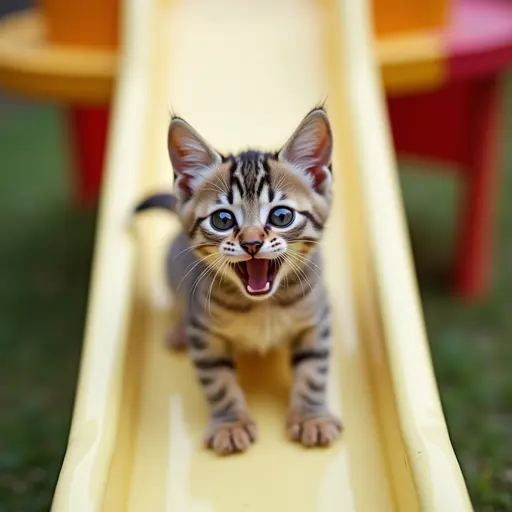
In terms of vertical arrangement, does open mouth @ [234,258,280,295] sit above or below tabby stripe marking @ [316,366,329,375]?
above

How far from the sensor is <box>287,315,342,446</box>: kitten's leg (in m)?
1.14

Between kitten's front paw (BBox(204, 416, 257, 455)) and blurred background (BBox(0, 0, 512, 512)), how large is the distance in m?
0.44

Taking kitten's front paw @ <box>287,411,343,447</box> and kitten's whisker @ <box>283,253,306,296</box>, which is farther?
kitten's front paw @ <box>287,411,343,447</box>

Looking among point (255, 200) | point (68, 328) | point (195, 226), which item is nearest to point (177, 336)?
Result: point (195, 226)

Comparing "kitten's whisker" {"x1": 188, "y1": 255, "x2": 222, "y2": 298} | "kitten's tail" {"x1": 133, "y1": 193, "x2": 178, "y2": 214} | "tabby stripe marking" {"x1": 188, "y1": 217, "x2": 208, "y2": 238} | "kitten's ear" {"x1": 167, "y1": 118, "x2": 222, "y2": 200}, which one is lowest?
"kitten's whisker" {"x1": 188, "y1": 255, "x2": 222, "y2": 298}

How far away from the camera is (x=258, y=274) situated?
1009mm

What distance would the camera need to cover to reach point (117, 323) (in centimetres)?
123

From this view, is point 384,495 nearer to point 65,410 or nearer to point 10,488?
point 10,488

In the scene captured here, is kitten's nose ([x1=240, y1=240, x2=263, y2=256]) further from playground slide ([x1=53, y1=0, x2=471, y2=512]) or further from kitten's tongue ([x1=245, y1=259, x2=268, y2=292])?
playground slide ([x1=53, y1=0, x2=471, y2=512])

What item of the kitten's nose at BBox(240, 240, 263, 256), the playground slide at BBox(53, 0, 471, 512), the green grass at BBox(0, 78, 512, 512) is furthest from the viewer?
the green grass at BBox(0, 78, 512, 512)

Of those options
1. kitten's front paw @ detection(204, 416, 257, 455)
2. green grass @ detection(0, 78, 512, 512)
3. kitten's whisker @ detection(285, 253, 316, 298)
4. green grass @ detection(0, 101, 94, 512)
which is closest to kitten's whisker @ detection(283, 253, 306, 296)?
kitten's whisker @ detection(285, 253, 316, 298)

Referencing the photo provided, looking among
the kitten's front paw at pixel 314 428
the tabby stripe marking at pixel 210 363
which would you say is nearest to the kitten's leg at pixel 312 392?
the kitten's front paw at pixel 314 428

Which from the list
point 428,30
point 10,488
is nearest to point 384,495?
point 10,488

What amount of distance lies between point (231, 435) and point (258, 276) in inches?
11.1
